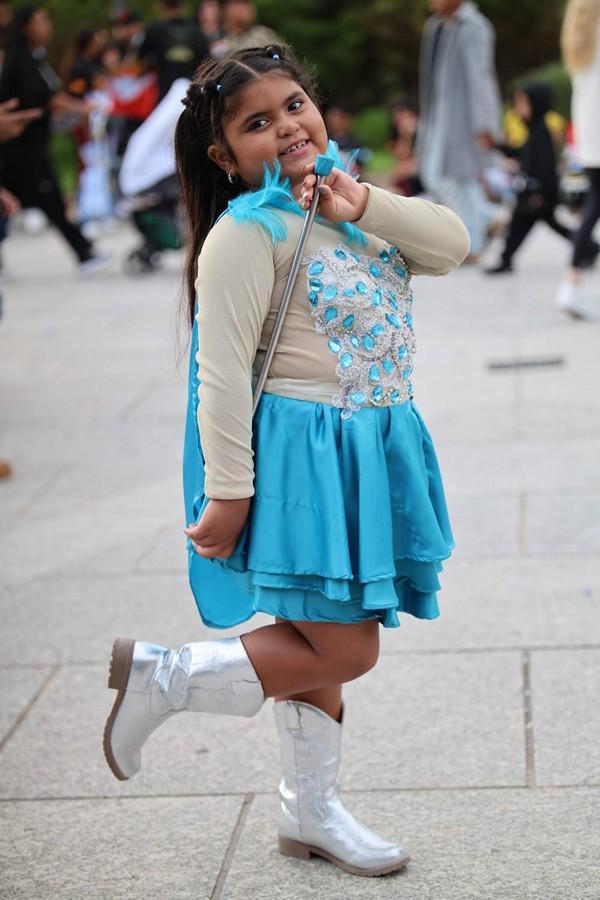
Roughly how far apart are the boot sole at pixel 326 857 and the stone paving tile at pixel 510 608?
1.10 m

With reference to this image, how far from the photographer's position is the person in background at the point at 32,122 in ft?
34.9

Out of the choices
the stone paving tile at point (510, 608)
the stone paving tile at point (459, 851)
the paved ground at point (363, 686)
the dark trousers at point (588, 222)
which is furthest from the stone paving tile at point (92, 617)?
the dark trousers at point (588, 222)

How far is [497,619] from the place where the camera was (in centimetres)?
399

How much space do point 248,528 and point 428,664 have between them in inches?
52.9

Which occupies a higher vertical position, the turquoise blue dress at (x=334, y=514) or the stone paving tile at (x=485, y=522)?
the turquoise blue dress at (x=334, y=514)

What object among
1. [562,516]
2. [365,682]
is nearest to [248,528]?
[365,682]

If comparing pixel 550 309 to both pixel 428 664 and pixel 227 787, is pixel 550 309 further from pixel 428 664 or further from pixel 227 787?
pixel 227 787

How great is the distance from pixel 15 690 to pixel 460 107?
7808 millimetres

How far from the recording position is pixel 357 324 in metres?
2.54

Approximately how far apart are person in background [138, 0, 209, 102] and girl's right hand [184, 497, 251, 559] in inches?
363

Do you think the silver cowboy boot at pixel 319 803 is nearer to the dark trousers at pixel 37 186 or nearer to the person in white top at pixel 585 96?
the person in white top at pixel 585 96

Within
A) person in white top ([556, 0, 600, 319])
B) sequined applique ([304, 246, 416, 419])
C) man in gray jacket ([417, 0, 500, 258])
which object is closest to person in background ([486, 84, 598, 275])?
man in gray jacket ([417, 0, 500, 258])

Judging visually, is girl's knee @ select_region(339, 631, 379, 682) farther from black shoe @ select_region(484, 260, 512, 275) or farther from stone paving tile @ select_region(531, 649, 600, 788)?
black shoe @ select_region(484, 260, 512, 275)

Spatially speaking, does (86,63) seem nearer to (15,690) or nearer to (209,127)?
(15,690)
